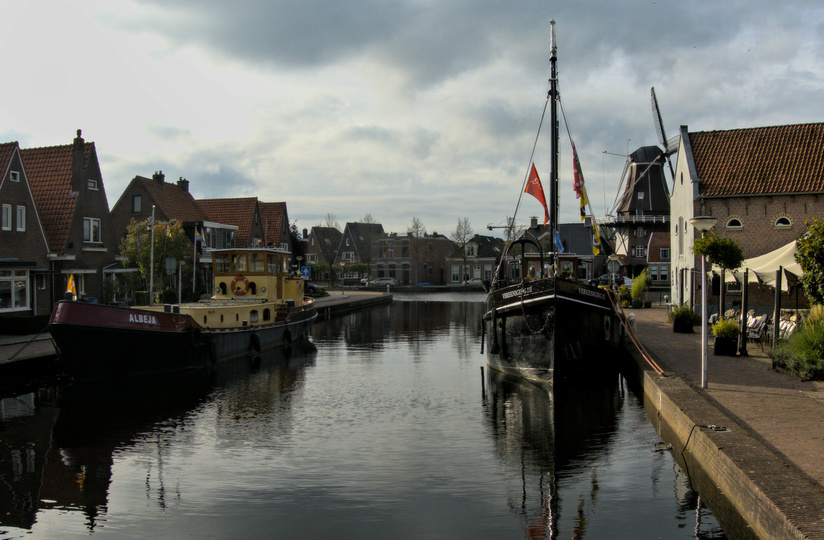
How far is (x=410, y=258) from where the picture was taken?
86000 millimetres

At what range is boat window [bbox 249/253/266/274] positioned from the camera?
78.6 ft

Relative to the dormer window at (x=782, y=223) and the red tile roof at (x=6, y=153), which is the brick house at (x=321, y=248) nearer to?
the red tile roof at (x=6, y=153)

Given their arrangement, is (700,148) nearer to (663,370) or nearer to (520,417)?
(663,370)

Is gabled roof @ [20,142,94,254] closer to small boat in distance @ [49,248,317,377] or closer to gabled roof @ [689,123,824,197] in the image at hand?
small boat in distance @ [49,248,317,377]

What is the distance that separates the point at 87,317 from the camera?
50.9 feet

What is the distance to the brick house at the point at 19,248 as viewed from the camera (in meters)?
23.6

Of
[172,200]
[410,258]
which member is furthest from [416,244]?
[172,200]

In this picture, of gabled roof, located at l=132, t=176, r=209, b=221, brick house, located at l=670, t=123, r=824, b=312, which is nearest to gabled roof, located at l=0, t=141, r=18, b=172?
gabled roof, located at l=132, t=176, r=209, b=221

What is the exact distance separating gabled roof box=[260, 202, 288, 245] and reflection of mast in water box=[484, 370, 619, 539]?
41.4 meters

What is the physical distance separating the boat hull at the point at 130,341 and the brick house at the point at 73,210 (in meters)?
12.3

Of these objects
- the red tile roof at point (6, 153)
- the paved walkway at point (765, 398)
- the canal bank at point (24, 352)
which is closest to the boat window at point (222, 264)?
the canal bank at point (24, 352)

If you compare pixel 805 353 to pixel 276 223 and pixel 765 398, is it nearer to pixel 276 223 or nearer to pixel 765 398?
pixel 765 398

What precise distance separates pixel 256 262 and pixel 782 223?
773 inches

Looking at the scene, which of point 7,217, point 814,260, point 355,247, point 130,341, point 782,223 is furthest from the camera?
point 355,247
